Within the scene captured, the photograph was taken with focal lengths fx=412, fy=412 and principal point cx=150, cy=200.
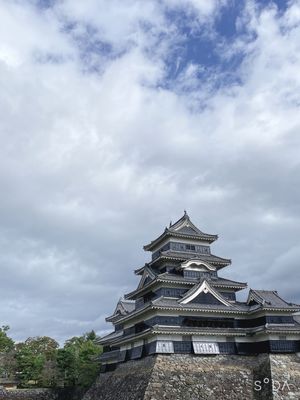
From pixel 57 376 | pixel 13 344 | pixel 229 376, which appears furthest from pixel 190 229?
pixel 13 344

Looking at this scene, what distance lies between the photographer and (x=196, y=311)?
31.1 meters

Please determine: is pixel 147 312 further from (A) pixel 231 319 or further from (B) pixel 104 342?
(B) pixel 104 342

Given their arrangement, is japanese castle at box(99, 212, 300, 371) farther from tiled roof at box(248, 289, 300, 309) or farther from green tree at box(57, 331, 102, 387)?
green tree at box(57, 331, 102, 387)

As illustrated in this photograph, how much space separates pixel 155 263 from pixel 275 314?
10815 millimetres

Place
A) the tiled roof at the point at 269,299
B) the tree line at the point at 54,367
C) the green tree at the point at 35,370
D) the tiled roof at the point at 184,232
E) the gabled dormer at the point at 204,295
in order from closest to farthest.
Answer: the gabled dormer at the point at 204,295, the tiled roof at the point at 269,299, the tiled roof at the point at 184,232, the tree line at the point at 54,367, the green tree at the point at 35,370

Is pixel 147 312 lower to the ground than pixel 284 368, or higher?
higher

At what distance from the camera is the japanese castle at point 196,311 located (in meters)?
30.3

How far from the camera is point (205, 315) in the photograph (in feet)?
104

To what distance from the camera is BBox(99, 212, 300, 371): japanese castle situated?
30.3m

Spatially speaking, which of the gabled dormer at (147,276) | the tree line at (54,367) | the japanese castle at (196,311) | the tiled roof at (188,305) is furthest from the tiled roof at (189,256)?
the tree line at (54,367)

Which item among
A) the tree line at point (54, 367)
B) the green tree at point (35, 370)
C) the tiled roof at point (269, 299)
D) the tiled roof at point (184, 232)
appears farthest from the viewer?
the green tree at point (35, 370)

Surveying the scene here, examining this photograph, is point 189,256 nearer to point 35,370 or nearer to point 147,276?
point 147,276

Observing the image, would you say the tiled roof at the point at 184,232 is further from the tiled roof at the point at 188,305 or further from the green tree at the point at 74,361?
the green tree at the point at 74,361

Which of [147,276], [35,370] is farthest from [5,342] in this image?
[147,276]
